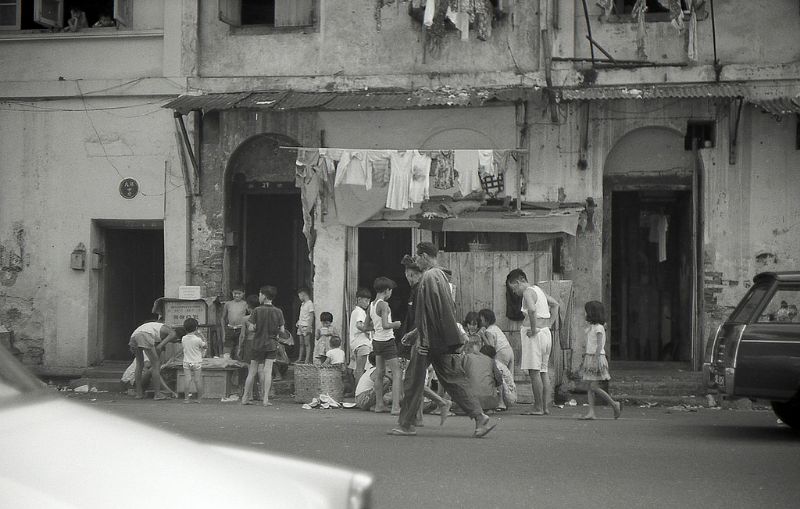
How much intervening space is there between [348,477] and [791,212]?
14681mm

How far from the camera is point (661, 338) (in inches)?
699

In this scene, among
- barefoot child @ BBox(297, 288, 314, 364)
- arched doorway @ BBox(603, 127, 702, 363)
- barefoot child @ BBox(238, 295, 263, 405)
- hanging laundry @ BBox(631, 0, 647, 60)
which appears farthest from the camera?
barefoot child @ BBox(297, 288, 314, 364)

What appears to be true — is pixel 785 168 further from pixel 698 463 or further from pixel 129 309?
pixel 129 309

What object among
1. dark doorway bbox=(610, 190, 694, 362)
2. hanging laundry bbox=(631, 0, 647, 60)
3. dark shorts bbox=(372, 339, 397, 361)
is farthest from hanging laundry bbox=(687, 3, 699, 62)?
dark shorts bbox=(372, 339, 397, 361)

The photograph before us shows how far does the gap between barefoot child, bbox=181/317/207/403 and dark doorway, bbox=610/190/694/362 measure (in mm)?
6872

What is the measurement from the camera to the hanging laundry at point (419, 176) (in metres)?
16.3

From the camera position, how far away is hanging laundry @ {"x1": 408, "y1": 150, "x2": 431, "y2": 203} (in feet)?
53.4

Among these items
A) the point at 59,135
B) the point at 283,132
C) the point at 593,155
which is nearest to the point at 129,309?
the point at 59,135

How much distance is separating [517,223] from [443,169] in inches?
57.0

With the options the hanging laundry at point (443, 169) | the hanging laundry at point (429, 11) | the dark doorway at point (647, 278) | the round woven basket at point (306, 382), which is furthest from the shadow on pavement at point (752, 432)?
the hanging laundry at point (429, 11)

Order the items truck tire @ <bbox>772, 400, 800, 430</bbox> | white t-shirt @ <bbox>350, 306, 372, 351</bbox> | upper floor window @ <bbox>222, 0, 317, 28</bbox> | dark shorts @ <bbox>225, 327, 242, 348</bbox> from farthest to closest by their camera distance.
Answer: upper floor window @ <bbox>222, 0, 317, 28</bbox>, dark shorts @ <bbox>225, 327, 242, 348</bbox>, white t-shirt @ <bbox>350, 306, 372, 351</bbox>, truck tire @ <bbox>772, 400, 800, 430</bbox>

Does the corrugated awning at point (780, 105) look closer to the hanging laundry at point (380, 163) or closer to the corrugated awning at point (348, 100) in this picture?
the corrugated awning at point (348, 100)

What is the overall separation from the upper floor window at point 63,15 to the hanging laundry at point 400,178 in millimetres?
5756

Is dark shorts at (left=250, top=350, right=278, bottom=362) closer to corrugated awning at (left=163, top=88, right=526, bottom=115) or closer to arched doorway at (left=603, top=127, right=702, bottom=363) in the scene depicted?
corrugated awning at (left=163, top=88, right=526, bottom=115)
